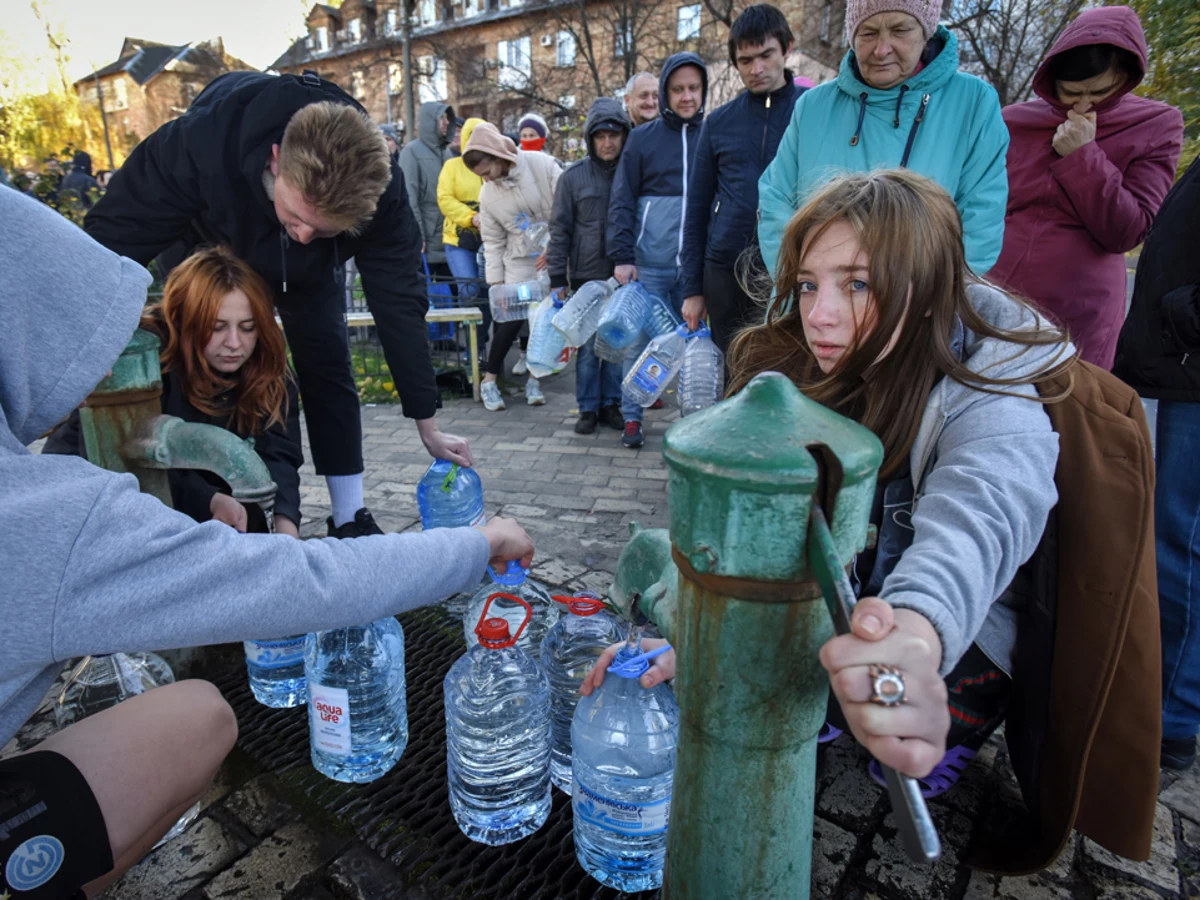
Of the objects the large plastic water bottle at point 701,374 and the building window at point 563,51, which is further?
the building window at point 563,51

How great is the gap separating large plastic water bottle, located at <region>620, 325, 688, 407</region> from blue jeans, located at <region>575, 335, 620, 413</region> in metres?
0.56

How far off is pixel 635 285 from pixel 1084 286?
9.62 ft

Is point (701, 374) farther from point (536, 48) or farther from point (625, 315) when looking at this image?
point (536, 48)

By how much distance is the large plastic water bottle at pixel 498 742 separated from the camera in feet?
6.51

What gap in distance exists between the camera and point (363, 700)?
→ 2.36 metres

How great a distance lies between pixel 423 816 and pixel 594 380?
431 centimetres

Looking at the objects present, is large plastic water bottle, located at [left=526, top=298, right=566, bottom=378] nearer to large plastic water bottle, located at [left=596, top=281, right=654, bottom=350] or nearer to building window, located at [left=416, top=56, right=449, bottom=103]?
large plastic water bottle, located at [left=596, top=281, right=654, bottom=350]

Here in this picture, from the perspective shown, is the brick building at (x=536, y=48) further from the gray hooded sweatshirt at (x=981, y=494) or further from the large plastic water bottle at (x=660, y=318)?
the gray hooded sweatshirt at (x=981, y=494)

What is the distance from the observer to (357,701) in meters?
2.36

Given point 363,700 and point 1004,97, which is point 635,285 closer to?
point 363,700

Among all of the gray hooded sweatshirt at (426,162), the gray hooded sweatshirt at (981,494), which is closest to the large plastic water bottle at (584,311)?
the gray hooded sweatshirt at (426,162)

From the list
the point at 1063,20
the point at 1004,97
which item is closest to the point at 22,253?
the point at 1063,20

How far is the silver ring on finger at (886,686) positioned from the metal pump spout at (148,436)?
176 cm

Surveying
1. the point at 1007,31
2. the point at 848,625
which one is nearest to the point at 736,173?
the point at 848,625
